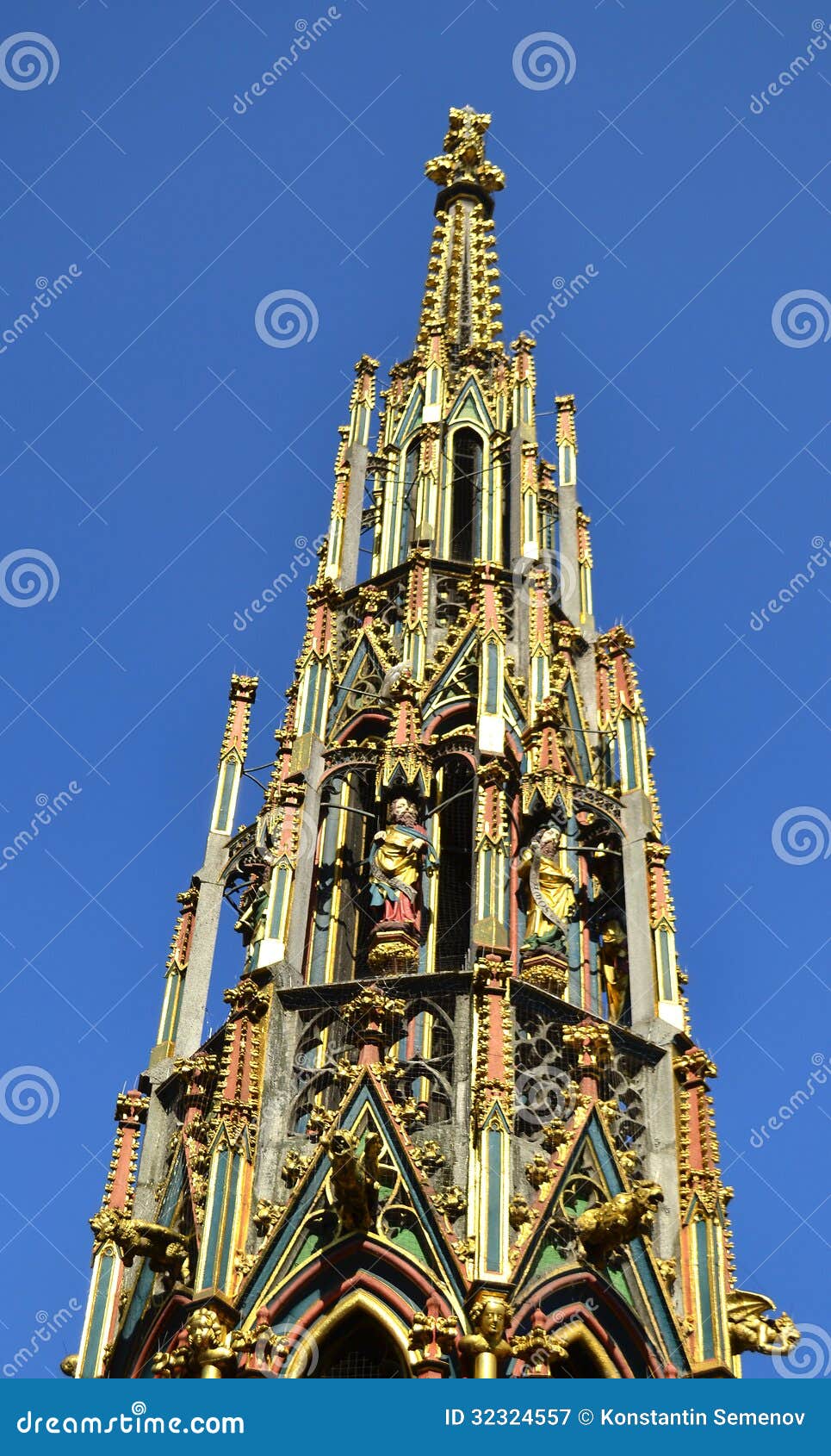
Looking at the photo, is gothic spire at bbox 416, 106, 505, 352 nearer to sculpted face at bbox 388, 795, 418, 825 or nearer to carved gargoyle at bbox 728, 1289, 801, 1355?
sculpted face at bbox 388, 795, 418, 825

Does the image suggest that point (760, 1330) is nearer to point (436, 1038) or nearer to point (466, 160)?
point (436, 1038)

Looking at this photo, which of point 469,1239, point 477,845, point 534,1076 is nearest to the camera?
point 469,1239

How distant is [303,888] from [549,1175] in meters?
6.99

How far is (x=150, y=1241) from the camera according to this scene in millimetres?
30203

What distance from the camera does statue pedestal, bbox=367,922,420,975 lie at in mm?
32781

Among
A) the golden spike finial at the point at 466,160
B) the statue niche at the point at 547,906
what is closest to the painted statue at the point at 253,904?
the statue niche at the point at 547,906

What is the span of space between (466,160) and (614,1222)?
31.6 meters

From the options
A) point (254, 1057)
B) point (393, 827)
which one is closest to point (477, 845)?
point (393, 827)

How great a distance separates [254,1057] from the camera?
31.2 meters

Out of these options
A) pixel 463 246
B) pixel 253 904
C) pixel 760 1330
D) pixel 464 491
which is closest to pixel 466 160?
pixel 463 246

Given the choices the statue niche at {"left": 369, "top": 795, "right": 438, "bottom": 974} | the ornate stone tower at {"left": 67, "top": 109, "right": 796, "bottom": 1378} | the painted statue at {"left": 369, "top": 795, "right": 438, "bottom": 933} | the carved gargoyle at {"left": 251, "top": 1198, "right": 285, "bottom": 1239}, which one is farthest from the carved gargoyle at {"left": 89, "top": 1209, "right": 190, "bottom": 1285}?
the painted statue at {"left": 369, "top": 795, "right": 438, "bottom": 933}

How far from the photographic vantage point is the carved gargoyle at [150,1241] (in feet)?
98.3

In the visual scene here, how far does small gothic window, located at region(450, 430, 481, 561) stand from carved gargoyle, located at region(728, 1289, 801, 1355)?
55.1 ft
